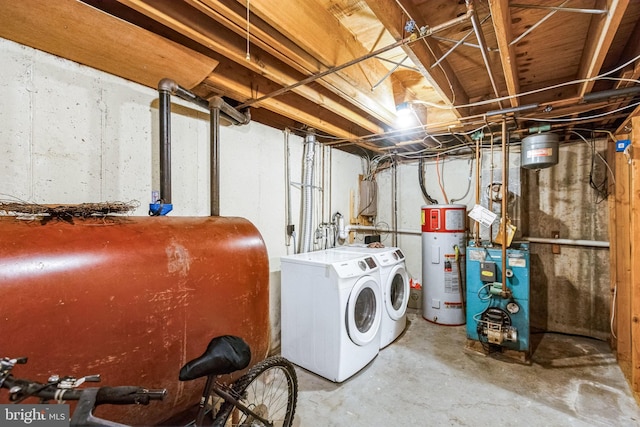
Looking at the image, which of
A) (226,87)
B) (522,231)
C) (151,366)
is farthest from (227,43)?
(522,231)

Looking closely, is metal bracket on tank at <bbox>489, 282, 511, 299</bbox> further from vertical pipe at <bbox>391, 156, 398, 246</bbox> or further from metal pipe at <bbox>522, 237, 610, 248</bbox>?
vertical pipe at <bbox>391, 156, 398, 246</bbox>

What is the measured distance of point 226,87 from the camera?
1.95 meters

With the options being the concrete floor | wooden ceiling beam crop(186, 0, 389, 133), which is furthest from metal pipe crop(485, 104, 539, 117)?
the concrete floor

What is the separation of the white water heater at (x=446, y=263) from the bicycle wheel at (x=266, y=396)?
2.14m

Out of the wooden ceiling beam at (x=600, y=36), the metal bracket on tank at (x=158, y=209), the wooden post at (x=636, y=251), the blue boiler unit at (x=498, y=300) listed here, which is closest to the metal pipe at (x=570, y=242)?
the blue boiler unit at (x=498, y=300)

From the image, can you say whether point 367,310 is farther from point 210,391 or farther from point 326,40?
point 326,40

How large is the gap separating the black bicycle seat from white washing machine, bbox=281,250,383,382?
3.47 feet

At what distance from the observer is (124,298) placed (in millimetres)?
1067

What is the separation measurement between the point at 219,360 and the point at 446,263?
2954 millimetres

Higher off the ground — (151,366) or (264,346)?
(151,366)

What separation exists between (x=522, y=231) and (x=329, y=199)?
2.30m

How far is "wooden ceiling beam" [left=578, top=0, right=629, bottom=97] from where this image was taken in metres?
1.13

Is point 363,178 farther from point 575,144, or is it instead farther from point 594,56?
point 594,56

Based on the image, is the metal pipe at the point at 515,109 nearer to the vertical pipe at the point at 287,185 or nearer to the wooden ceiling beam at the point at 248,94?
the wooden ceiling beam at the point at 248,94
